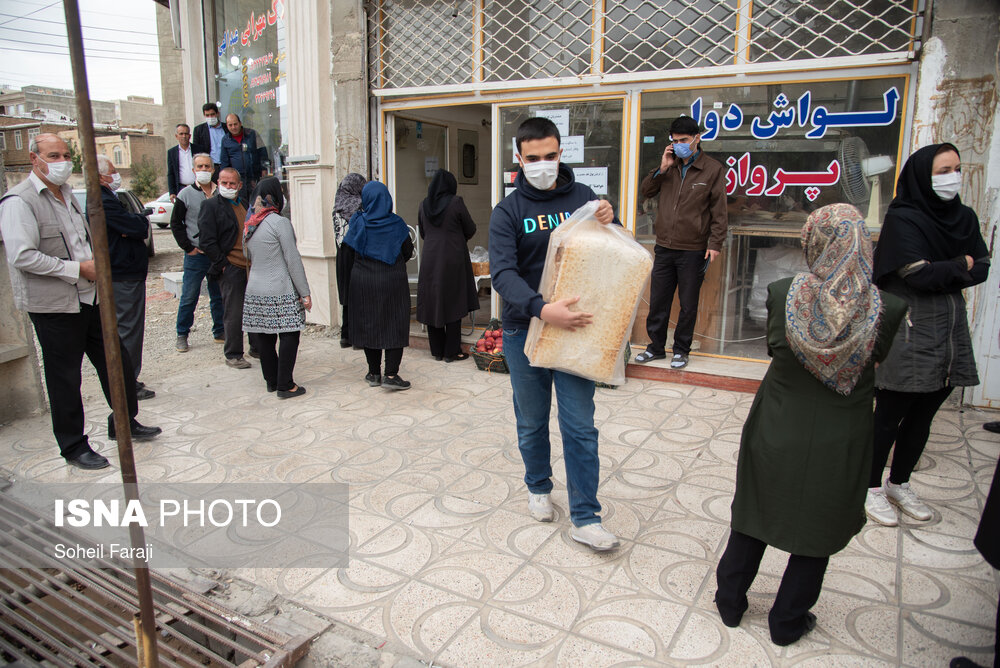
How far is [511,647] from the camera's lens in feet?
7.78

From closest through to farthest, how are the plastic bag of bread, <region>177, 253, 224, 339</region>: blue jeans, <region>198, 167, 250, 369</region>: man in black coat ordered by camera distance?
the plastic bag of bread → <region>198, 167, 250, 369</region>: man in black coat → <region>177, 253, 224, 339</region>: blue jeans

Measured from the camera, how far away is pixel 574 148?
5.97 m

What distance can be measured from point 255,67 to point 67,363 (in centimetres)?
544

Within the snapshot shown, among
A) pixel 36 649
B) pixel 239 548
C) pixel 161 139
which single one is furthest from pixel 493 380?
pixel 161 139

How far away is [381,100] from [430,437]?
3.96 metres

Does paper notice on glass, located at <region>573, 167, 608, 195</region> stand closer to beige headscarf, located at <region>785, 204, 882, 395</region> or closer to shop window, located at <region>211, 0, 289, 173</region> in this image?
shop window, located at <region>211, 0, 289, 173</region>

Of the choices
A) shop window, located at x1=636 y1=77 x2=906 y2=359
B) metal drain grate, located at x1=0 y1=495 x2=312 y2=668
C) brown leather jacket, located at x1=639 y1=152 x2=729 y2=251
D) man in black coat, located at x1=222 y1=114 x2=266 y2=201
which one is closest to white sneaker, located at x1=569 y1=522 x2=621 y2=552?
metal drain grate, located at x1=0 y1=495 x2=312 y2=668

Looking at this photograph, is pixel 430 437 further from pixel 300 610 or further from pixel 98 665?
pixel 98 665

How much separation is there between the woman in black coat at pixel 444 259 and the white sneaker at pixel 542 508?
115 inches

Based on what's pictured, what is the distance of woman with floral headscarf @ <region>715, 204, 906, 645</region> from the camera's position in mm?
2055

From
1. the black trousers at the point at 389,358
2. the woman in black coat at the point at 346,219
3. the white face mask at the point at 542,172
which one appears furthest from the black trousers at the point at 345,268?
the white face mask at the point at 542,172

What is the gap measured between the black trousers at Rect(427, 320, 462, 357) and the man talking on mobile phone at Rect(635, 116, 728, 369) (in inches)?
63.9

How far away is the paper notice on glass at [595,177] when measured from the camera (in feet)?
19.4

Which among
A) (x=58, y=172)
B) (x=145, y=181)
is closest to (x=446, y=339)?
(x=58, y=172)
